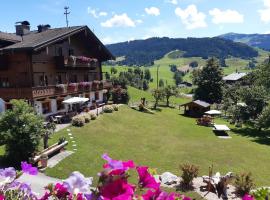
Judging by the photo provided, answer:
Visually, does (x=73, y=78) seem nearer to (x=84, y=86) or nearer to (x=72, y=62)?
(x=84, y=86)

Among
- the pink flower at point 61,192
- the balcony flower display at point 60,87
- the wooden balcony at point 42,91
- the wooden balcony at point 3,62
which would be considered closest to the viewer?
the pink flower at point 61,192

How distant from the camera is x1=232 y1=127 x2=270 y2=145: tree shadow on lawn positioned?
41.9 metres

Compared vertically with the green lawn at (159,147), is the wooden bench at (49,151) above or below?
above

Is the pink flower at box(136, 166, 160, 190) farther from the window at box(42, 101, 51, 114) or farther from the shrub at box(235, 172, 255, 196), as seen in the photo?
the window at box(42, 101, 51, 114)

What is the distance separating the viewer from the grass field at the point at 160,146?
24641mm

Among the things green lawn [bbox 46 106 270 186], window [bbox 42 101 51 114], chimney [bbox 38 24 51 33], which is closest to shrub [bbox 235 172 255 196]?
green lawn [bbox 46 106 270 186]

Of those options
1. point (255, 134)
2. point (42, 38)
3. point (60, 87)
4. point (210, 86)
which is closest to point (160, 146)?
point (60, 87)

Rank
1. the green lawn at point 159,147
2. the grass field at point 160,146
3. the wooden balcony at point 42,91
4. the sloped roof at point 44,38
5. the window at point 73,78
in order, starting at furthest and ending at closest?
the window at point 73,78, the sloped roof at point 44,38, the wooden balcony at point 42,91, the grass field at point 160,146, the green lawn at point 159,147

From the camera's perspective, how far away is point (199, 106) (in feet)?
185

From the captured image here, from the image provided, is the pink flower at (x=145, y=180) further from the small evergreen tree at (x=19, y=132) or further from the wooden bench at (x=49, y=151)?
the small evergreen tree at (x=19, y=132)

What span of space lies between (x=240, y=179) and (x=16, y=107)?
14014mm

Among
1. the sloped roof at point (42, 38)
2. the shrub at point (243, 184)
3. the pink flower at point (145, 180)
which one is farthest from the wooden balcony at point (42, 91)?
the pink flower at point (145, 180)

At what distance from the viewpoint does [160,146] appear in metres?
31.6

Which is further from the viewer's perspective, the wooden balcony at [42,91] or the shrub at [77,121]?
the shrub at [77,121]
